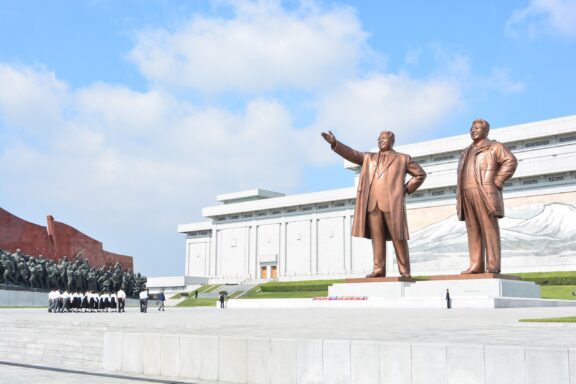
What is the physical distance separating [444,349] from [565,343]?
48.0 inches

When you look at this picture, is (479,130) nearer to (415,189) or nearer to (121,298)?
(415,189)

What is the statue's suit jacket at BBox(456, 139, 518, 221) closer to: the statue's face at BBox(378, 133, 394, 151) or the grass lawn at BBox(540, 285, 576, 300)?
the statue's face at BBox(378, 133, 394, 151)

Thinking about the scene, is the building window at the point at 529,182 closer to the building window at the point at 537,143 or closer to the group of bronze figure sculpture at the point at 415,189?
the building window at the point at 537,143

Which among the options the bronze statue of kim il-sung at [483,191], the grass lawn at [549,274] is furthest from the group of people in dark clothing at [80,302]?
the grass lawn at [549,274]

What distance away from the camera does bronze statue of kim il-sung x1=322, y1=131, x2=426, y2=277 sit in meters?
18.5

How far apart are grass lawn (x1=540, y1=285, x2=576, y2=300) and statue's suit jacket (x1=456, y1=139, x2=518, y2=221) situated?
47.1 feet

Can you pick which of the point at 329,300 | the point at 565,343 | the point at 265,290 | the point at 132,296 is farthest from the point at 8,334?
the point at 265,290

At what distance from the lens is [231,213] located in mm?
59656

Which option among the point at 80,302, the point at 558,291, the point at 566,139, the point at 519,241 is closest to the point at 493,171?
the point at 80,302

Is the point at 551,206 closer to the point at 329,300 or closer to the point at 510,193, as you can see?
the point at 510,193

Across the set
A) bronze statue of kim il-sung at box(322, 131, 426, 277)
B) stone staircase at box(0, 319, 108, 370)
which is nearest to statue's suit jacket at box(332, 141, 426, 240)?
bronze statue of kim il-sung at box(322, 131, 426, 277)

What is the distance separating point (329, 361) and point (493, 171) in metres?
12.9

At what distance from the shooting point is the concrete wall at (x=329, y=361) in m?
4.91

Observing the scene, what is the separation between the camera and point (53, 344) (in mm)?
9484
